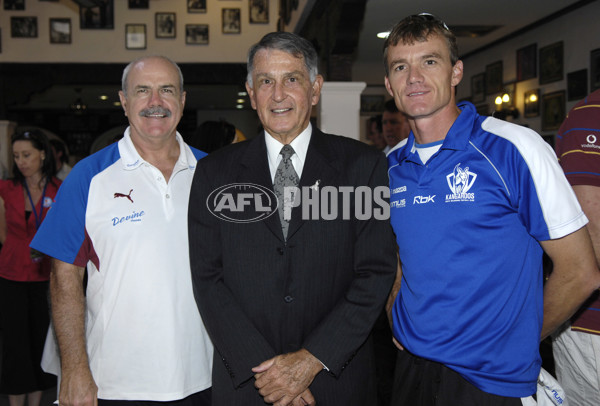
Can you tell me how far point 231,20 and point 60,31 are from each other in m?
3.83

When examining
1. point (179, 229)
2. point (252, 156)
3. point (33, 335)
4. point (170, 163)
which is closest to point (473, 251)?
point (252, 156)

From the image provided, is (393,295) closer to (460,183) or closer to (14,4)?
(460,183)

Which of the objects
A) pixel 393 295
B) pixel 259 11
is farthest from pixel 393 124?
pixel 259 11

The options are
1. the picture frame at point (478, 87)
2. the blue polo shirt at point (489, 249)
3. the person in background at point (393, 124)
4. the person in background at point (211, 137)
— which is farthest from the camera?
the picture frame at point (478, 87)

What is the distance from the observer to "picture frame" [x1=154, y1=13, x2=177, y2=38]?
10742 millimetres

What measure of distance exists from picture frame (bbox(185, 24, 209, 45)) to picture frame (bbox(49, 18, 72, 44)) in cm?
264

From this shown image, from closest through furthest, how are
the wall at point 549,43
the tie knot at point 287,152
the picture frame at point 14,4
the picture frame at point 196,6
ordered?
the tie knot at point 287,152 → the wall at point 549,43 → the picture frame at point 196,6 → the picture frame at point 14,4

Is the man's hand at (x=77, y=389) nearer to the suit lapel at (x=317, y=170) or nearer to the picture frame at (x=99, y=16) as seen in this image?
the suit lapel at (x=317, y=170)

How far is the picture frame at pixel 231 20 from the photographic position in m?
10.7

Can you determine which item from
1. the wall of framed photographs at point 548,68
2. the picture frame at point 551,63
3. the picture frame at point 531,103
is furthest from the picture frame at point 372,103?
the picture frame at point 551,63

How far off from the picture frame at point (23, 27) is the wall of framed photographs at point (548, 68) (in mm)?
9492

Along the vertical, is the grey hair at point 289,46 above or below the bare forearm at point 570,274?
above

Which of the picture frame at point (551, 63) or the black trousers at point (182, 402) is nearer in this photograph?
the black trousers at point (182, 402)

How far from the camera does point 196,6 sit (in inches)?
420
